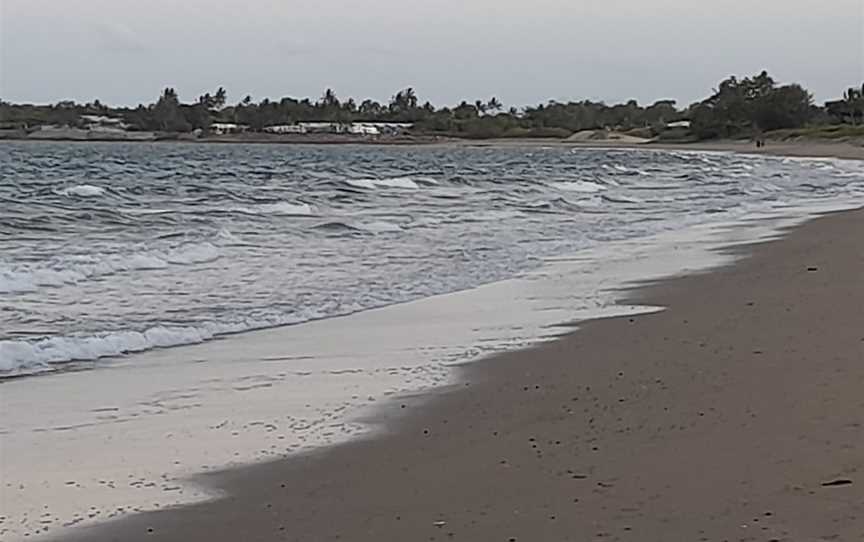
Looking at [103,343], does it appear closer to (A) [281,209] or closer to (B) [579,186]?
(A) [281,209]

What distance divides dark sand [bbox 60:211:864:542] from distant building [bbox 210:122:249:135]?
139 meters

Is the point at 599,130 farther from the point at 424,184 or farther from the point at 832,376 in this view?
the point at 832,376

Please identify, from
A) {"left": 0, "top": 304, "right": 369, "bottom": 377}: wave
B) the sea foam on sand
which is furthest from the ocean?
the sea foam on sand

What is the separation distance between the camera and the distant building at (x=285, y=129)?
488 ft

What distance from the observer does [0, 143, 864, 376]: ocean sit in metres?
9.81

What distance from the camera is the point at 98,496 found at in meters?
4.84

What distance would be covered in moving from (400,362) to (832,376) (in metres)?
2.67

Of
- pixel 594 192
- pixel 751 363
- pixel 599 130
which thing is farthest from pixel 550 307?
pixel 599 130

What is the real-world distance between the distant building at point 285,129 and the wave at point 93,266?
133679 mm

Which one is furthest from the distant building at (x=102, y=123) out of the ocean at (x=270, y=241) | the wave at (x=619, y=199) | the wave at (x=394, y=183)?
the wave at (x=619, y=199)

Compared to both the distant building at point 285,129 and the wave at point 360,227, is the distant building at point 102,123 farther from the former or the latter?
the wave at point 360,227

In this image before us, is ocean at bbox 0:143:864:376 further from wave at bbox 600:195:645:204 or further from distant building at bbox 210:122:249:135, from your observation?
distant building at bbox 210:122:249:135

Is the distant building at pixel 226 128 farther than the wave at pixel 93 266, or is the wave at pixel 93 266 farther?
the distant building at pixel 226 128

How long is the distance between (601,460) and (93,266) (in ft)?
31.2
